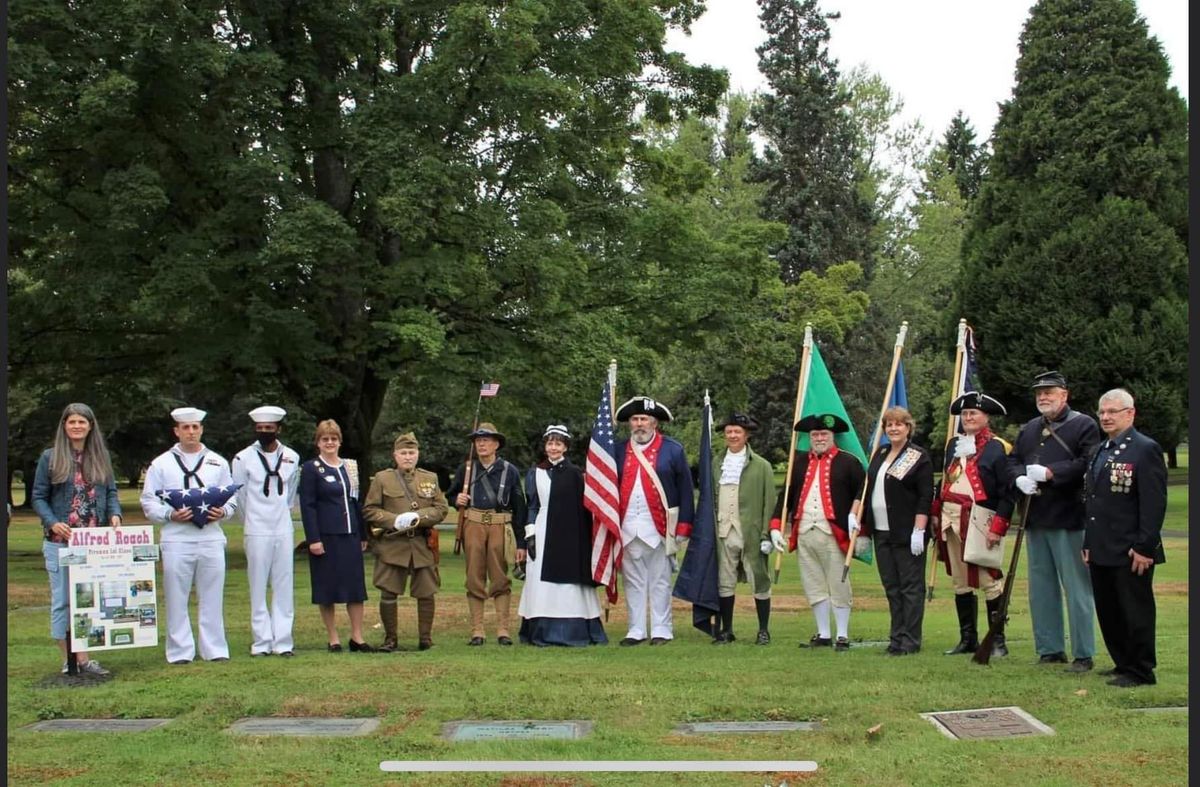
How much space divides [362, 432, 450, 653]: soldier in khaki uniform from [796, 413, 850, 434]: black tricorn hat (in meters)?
3.18

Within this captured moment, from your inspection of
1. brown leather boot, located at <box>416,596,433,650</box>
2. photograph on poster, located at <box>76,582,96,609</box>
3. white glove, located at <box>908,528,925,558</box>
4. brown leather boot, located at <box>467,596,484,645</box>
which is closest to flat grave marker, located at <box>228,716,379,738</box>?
photograph on poster, located at <box>76,582,96,609</box>

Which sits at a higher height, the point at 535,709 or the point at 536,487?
the point at 536,487

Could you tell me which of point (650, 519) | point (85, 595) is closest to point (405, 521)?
point (650, 519)

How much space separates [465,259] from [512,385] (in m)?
2.89

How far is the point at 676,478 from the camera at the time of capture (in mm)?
11609

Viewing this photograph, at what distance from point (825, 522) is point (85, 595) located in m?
5.83

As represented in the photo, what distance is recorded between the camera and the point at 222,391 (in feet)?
74.6

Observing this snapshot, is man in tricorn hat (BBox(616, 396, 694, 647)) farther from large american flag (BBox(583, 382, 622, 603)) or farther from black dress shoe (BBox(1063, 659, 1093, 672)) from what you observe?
black dress shoe (BBox(1063, 659, 1093, 672))

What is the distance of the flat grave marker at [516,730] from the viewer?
7.30 meters

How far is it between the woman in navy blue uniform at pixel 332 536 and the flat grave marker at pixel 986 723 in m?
5.06

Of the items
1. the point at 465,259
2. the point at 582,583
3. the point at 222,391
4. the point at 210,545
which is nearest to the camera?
the point at 210,545

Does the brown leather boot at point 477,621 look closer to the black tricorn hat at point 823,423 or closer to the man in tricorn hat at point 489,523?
the man in tricorn hat at point 489,523

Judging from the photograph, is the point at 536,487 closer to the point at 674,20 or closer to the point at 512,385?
the point at 512,385

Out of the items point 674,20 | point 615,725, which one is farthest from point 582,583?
point 674,20
